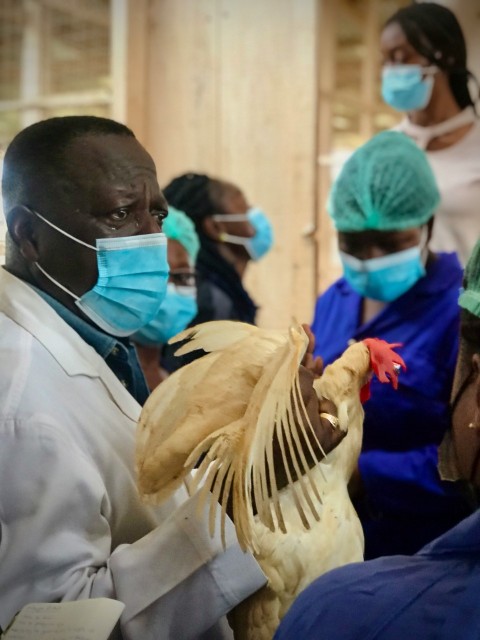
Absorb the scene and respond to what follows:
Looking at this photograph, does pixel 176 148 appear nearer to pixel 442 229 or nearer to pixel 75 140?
pixel 442 229

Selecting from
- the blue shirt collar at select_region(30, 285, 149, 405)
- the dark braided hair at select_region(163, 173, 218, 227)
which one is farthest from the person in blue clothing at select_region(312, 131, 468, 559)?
the dark braided hair at select_region(163, 173, 218, 227)

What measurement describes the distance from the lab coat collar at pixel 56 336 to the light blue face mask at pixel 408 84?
193 cm

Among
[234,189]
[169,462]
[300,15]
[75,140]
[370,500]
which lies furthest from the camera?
[300,15]

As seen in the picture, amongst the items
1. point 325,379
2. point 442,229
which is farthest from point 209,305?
point 325,379

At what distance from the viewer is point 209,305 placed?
2.92 meters

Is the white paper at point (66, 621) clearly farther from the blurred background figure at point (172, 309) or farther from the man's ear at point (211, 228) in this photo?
the man's ear at point (211, 228)

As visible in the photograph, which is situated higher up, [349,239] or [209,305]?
[349,239]

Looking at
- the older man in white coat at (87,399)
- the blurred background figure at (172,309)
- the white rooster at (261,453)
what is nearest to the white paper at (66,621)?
the older man in white coat at (87,399)

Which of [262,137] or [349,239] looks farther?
[262,137]

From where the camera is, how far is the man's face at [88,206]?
143 centimetres

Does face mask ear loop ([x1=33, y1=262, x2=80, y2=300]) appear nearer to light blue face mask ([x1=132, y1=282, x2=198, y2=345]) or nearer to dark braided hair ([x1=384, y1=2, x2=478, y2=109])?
light blue face mask ([x1=132, y1=282, x2=198, y2=345])

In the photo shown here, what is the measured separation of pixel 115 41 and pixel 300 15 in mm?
918

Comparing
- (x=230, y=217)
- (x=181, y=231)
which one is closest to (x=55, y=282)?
(x=181, y=231)

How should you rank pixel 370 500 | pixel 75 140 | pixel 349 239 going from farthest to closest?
pixel 349 239 → pixel 370 500 → pixel 75 140
